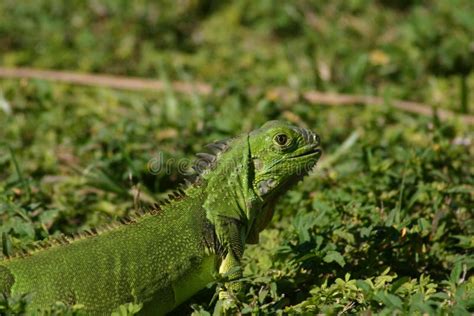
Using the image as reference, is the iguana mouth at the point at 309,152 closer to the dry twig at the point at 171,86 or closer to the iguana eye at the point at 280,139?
the iguana eye at the point at 280,139

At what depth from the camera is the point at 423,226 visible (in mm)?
4402

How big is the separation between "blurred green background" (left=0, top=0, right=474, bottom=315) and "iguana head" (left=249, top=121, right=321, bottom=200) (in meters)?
0.28

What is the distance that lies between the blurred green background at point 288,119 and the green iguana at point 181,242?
0.23 metres

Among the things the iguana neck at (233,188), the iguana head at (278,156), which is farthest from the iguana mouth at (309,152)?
the iguana neck at (233,188)

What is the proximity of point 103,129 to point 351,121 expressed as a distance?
213 cm

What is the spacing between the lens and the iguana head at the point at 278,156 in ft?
13.9

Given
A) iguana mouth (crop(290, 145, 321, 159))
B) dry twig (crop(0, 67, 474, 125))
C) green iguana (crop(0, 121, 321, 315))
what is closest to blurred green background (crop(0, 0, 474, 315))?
dry twig (crop(0, 67, 474, 125))

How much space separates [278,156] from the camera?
4246 mm

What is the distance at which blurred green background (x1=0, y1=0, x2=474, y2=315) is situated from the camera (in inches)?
169

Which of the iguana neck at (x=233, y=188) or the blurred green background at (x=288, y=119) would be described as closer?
the iguana neck at (x=233, y=188)

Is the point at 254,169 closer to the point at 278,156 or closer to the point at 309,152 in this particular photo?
the point at 278,156

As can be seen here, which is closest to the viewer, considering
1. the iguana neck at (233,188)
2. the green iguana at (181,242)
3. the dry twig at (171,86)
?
the green iguana at (181,242)

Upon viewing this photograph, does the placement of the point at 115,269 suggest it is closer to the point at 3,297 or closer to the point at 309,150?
the point at 3,297

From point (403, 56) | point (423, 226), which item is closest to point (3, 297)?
point (423, 226)
